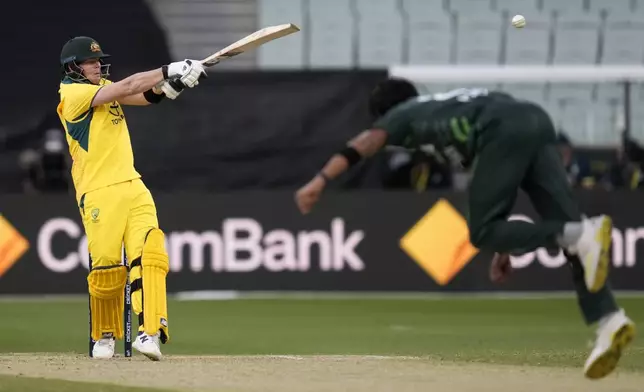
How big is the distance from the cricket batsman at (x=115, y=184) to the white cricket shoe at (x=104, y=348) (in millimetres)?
392

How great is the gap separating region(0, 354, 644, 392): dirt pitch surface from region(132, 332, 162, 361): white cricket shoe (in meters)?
0.09

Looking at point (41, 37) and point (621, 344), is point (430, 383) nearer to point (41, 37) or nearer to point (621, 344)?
point (621, 344)

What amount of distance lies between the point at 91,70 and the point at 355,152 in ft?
8.73

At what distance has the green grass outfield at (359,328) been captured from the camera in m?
11.8

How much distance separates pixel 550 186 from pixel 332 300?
8701mm

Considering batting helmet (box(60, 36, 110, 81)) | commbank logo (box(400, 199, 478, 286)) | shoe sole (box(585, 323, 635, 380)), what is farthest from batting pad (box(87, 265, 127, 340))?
commbank logo (box(400, 199, 478, 286))

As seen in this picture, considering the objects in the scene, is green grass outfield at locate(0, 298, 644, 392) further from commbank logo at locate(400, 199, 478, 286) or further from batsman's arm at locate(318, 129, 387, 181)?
batsman's arm at locate(318, 129, 387, 181)

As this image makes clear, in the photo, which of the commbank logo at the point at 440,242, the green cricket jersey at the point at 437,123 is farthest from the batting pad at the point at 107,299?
the commbank logo at the point at 440,242

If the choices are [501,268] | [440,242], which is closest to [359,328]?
[440,242]

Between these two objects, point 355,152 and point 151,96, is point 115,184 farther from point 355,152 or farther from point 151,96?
point 355,152

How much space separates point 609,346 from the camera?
805cm

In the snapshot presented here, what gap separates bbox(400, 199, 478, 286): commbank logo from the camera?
1708 cm

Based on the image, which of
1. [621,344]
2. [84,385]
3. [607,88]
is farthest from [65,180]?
[621,344]

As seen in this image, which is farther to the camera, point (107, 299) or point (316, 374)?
point (107, 299)
